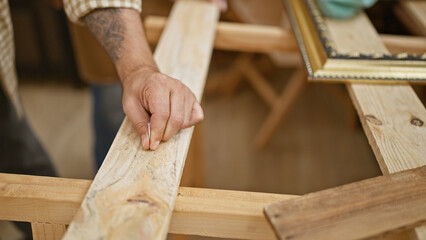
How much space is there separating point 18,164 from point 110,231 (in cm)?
81

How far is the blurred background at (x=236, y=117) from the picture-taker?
170 centimetres

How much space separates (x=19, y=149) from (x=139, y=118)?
683 millimetres

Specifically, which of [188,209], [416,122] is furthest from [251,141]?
[188,209]

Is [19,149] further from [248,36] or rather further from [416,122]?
[416,122]

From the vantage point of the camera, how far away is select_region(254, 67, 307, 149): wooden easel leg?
170 cm

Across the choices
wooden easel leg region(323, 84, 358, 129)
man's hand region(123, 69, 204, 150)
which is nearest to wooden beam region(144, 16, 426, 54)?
man's hand region(123, 69, 204, 150)

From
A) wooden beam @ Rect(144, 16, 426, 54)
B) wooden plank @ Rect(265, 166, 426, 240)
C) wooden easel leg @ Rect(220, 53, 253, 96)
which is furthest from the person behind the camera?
wooden easel leg @ Rect(220, 53, 253, 96)

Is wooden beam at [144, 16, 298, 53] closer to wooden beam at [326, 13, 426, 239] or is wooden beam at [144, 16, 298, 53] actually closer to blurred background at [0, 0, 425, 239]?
wooden beam at [326, 13, 426, 239]

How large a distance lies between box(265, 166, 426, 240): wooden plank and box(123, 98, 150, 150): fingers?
0.21 m

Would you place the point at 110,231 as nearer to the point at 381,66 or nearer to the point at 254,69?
the point at 381,66

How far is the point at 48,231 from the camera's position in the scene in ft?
1.71

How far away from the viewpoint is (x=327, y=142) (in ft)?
6.41

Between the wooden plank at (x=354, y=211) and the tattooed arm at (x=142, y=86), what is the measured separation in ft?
0.65

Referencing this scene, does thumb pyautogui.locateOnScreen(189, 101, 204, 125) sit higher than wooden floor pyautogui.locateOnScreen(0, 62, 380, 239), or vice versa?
thumb pyautogui.locateOnScreen(189, 101, 204, 125)
